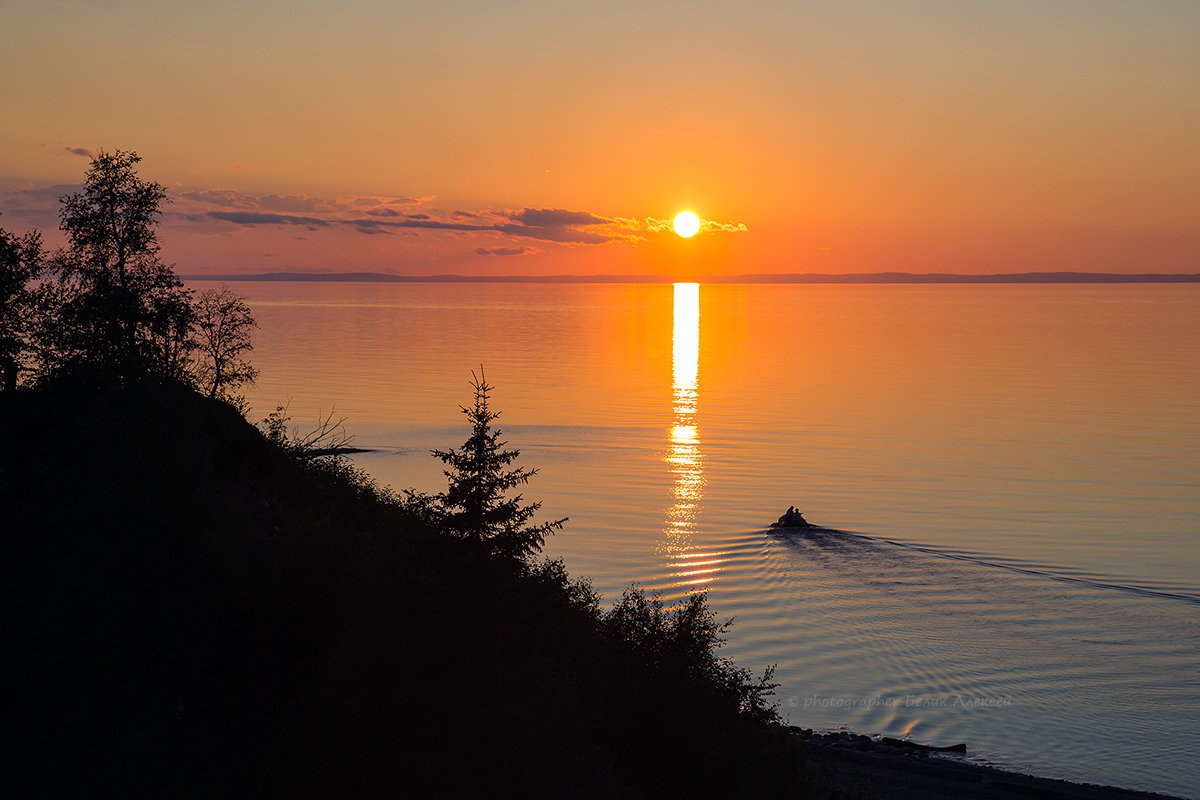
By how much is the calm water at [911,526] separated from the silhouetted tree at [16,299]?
110 ft

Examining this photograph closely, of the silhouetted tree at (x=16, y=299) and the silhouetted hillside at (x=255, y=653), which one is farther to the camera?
the silhouetted tree at (x=16, y=299)

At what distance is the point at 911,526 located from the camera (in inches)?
2800

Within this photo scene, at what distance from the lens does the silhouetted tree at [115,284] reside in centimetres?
4550

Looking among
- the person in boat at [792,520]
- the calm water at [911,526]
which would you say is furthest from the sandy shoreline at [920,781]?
the person in boat at [792,520]

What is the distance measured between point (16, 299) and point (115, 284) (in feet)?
14.4

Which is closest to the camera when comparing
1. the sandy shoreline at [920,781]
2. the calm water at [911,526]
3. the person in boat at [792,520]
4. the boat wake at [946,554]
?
the sandy shoreline at [920,781]

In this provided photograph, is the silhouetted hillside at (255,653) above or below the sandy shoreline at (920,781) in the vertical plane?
above

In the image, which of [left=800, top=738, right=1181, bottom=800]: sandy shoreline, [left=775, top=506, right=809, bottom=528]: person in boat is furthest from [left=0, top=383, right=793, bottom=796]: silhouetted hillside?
[left=775, top=506, right=809, bottom=528]: person in boat

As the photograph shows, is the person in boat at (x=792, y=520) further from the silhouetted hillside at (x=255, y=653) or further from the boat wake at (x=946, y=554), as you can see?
the silhouetted hillside at (x=255, y=653)

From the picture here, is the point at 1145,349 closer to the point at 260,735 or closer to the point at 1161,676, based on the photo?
the point at 1161,676

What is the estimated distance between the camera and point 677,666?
33312 mm

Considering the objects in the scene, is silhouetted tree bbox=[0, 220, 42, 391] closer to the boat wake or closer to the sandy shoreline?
the sandy shoreline

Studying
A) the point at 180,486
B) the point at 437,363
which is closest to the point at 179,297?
the point at 180,486

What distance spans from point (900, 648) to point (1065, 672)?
7670 mm
